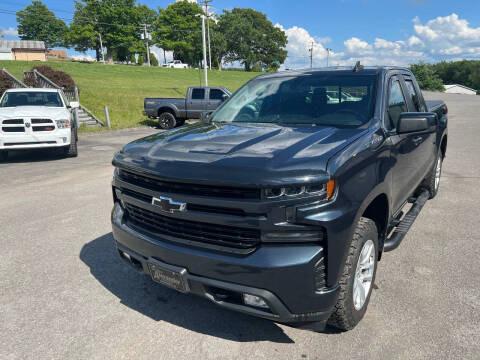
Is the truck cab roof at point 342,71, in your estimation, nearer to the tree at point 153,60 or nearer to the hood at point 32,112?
the hood at point 32,112

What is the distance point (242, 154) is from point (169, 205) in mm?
565

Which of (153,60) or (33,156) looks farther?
(153,60)

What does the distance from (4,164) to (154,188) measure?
27.9ft

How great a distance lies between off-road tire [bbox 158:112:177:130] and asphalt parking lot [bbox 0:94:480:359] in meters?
12.6

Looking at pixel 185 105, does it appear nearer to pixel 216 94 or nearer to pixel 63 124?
pixel 216 94

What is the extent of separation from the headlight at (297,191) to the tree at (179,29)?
83759mm

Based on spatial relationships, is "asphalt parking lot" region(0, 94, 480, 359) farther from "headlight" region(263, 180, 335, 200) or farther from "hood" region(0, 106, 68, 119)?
"hood" region(0, 106, 68, 119)

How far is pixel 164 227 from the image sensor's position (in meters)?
2.51

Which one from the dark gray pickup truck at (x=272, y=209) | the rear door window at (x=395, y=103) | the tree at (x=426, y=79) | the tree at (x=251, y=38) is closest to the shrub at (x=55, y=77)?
the dark gray pickup truck at (x=272, y=209)

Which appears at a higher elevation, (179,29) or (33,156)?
(179,29)

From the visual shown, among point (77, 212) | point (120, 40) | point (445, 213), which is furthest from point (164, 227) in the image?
point (120, 40)

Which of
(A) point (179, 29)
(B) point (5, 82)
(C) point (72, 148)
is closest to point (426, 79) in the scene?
(A) point (179, 29)

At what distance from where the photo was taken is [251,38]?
94.0 m

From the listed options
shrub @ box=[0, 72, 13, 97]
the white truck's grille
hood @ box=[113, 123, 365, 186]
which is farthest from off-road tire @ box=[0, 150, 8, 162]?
shrub @ box=[0, 72, 13, 97]
